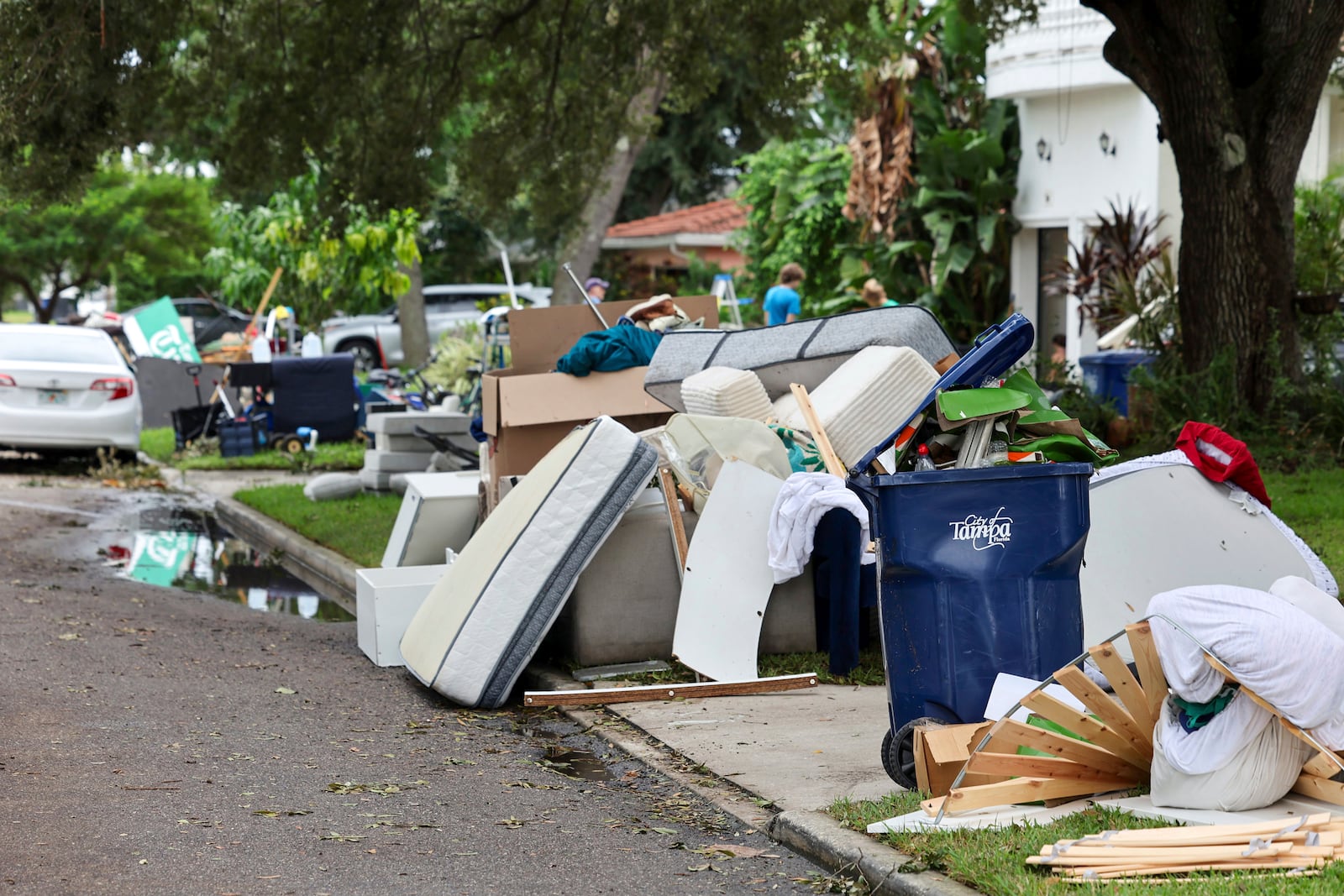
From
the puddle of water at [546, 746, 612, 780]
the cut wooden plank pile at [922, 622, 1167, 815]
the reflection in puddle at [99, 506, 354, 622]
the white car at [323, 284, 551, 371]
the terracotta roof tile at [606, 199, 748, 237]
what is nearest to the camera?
the cut wooden plank pile at [922, 622, 1167, 815]

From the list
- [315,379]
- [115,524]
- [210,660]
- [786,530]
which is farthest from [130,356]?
[786,530]

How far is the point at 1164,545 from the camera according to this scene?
639cm

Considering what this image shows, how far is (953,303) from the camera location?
22.1 metres

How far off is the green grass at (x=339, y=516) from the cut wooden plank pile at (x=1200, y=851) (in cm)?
664

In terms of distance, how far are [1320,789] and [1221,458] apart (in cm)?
210

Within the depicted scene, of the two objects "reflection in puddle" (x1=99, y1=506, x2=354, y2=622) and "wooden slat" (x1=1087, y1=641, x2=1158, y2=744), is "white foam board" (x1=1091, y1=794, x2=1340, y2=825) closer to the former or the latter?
"wooden slat" (x1=1087, y1=641, x2=1158, y2=744)

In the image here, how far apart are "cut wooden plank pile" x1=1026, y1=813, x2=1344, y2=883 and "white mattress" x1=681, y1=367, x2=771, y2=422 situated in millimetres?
3947

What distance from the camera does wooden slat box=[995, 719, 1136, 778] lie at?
470 centimetres

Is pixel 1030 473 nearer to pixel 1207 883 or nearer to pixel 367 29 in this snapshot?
pixel 1207 883

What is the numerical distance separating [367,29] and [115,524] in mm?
5554

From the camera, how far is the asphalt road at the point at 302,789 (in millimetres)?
4516

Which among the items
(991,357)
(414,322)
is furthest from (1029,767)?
(414,322)

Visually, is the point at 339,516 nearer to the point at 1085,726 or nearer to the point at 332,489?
the point at 332,489

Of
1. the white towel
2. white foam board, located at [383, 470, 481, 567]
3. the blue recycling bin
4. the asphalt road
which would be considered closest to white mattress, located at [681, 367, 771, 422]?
the white towel
